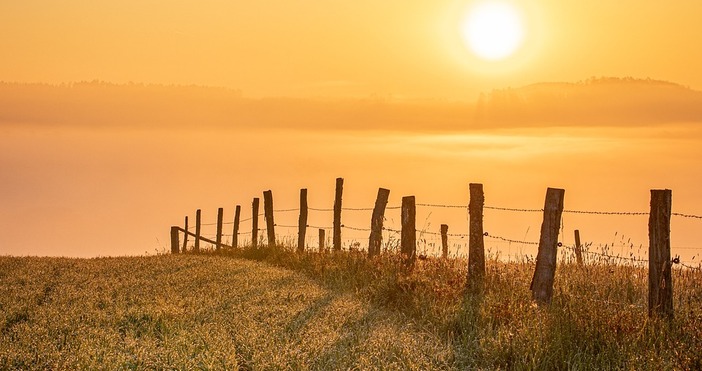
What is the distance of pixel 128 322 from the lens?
501 inches

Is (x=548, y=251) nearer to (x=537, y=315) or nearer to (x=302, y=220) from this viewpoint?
(x=537, y=315)

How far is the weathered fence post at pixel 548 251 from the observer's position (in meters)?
14.3

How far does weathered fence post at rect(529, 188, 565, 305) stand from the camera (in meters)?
14.3

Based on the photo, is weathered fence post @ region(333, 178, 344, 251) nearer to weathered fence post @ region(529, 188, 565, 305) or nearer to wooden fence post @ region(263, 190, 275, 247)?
wooden fence post @ region(263, 190, 275, 247)

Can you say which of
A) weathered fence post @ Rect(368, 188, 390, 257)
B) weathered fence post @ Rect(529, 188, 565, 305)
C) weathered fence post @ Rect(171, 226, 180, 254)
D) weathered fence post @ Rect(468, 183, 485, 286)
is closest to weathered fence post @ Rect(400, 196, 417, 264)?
weathered fence post @ Rect(368, 188, 390, 257)

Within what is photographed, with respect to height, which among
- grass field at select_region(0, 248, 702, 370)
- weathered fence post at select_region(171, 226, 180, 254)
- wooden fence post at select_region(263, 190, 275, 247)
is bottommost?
weathered fence post at select_region(171, 226, 180, 254)

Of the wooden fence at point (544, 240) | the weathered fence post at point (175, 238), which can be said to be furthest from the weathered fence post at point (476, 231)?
the weathered fence post at point (175, 238)

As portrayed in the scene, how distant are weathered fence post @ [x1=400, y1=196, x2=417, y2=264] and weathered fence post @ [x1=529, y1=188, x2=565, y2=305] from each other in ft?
15.2

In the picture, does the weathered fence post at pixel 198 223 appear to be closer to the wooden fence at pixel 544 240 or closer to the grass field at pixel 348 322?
the wooden fence at pixel 544 240

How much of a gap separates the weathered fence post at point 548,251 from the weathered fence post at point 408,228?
4.64m

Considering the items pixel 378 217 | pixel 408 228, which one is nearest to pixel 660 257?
pixel 408 228

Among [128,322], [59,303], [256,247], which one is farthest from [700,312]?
[256,247]

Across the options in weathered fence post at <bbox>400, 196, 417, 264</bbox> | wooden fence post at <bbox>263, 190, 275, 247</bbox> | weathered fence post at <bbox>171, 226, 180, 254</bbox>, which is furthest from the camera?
weathered fence post at <bbox>171, 226, 180, 254</bbox>

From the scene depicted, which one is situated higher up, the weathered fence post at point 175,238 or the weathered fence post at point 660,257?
the weathered fence post at point 660,257
